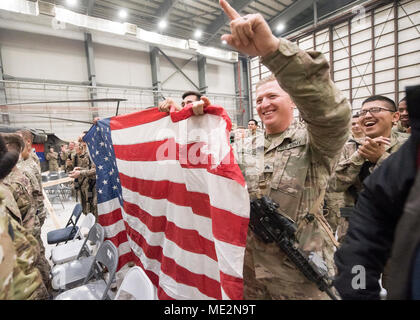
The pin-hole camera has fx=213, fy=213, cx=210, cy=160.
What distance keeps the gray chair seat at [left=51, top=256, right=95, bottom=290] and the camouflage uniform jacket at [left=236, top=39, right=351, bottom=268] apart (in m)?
2.05

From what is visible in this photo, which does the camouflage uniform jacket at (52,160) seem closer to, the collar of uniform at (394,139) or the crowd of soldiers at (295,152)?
the crowd of soldiers at (295,152)

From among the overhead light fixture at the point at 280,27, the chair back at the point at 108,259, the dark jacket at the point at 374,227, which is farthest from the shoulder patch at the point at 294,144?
the overhead light fixture at the point at 280,27

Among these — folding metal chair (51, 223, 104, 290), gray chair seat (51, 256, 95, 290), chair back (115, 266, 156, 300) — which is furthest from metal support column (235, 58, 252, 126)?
chair back (115, 266, 156, 300)

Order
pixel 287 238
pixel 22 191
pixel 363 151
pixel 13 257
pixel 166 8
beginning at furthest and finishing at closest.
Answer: pixel 166 8 < pixel 22 191 < pixel 363 151 < pixel 287 238 < pixel 13 257

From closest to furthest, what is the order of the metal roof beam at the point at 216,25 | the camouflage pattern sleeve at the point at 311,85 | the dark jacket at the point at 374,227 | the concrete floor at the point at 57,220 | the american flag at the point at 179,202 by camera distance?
the dark jacket at the point at 374,227 < the camouflage pattern sleeve at the point at 311,85 < the american flag at the point at 179,202 < the concrete floor at the point at 57,220 < the metal roof beam at the point at 216,25

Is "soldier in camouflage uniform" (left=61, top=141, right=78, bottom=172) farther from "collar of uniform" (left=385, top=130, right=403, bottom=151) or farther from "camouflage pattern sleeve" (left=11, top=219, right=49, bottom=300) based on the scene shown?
"collar of uniform" (left=385, top=130, right=403, bottom=151)

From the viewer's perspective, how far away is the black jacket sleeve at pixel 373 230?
65 centimetres

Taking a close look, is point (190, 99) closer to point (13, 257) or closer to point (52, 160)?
point (13, 257)

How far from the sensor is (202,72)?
12367mm

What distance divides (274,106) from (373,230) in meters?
0.90

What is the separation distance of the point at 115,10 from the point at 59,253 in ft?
33.2

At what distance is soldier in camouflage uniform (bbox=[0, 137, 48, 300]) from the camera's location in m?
0.79

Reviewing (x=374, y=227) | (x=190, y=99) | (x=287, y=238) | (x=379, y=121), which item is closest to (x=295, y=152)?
(x=287, y=238)

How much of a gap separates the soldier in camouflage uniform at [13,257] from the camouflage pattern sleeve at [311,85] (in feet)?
3.83
